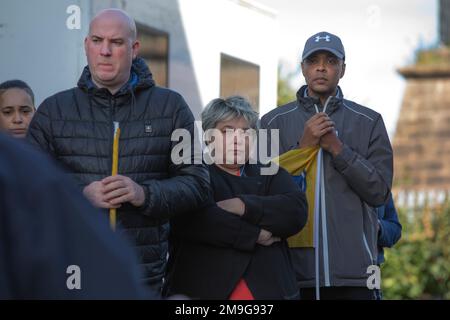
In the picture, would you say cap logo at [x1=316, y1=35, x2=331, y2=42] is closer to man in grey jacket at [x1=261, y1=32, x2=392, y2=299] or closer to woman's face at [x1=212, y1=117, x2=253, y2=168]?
man in grey jacket at [x1=261, y1=32, x2=392, y2=299]

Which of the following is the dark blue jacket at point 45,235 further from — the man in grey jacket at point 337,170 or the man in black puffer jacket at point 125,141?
the man in grey jacket at point 337,170

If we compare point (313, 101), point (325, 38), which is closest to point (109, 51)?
point (313, 101)

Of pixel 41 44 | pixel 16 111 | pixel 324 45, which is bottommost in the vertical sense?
pixel 16 111

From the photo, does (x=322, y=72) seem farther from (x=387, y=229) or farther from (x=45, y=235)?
(x=45, y=235)

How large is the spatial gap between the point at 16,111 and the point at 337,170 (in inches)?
65.2

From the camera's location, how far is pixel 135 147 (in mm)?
4148

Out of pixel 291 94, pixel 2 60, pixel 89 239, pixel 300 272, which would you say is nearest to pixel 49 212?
pixel 89 239

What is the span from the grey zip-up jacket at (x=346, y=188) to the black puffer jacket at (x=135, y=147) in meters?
0.87

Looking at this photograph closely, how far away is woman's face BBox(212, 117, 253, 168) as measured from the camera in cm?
456

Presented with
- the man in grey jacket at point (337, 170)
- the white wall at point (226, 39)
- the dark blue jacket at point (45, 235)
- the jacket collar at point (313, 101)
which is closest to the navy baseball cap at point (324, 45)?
the man in grey jacket at point (337, 170)

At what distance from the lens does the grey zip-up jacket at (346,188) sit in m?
4.87

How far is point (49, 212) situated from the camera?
1162 millimetres

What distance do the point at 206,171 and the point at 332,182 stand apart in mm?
875
